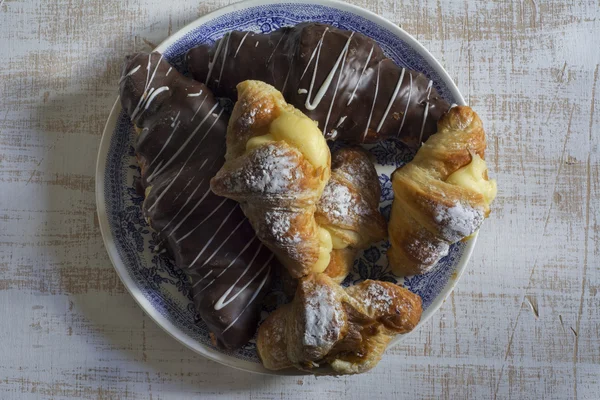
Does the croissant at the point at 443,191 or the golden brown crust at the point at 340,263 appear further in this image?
the golden brown crust at the point at 340,263

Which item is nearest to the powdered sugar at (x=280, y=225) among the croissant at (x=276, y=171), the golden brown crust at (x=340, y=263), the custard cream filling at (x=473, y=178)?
the croissant at (x=276, y=171)

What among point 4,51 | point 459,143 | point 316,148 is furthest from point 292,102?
point 4,51

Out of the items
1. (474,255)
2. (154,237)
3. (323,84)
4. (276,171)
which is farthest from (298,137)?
(474,255)

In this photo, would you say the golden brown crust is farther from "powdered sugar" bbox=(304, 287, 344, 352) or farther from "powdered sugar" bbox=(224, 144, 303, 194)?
"powdered sugar" bbox=(224, 144, 303, 194)

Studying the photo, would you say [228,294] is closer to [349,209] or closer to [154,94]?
[349,209]

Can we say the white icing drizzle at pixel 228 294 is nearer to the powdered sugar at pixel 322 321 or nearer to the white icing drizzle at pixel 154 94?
the powdered sugar at pixel 322 321

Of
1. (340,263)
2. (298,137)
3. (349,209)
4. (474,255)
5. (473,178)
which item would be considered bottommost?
(474,255)
